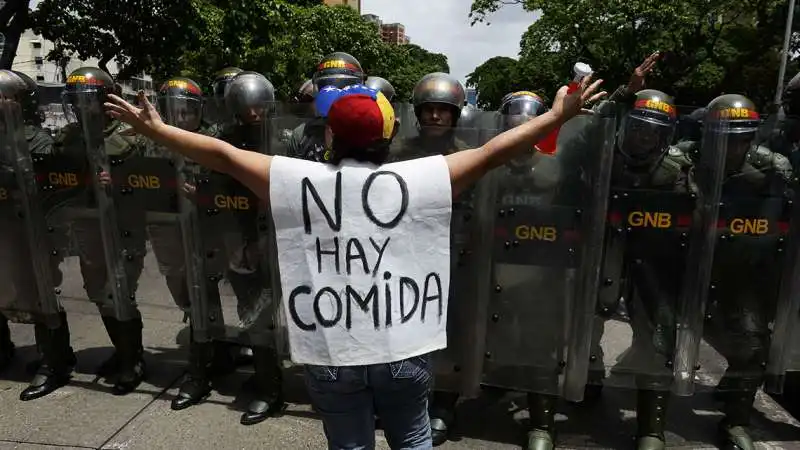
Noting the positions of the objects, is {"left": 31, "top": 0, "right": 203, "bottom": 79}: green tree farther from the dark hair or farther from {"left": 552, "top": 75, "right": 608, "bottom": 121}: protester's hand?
{"left": 552, "top": 75, "right": 608, "bottom": 121}: protester's hand

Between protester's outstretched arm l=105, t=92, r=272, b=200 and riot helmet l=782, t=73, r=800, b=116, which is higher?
riot helmet l=782, t=73, r=800, b=116

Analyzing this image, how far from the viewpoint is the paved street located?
11.5 ft

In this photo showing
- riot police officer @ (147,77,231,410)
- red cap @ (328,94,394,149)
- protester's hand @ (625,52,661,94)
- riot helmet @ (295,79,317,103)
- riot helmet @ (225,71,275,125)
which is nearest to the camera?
red cap @ (328,94,394,149)

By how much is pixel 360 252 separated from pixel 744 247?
222 centimetres

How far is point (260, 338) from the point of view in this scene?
3.75 meters

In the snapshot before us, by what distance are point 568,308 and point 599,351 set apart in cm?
33

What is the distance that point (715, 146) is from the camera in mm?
2975

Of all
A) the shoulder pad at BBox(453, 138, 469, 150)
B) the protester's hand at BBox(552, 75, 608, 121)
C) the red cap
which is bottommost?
the shoulder pad at BBox(453, 138, 469, 150)

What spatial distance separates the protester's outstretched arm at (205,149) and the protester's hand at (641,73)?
76.2 inches

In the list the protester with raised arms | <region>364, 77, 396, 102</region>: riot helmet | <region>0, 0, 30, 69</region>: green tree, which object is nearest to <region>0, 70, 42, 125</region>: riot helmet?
<region>364, 77, 396, 102</region>: riot helmet

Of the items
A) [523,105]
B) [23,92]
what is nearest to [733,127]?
[523,105]

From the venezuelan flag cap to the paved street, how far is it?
2.02 meters

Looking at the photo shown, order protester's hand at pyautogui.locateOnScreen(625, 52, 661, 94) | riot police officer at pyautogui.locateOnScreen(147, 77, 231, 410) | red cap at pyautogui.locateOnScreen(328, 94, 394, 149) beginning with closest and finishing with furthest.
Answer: red cap at pyautogui.locateOnScreen(328, 94, 394, 149) → protester's hand at pyautogui.locateOnScreen(625, 52, 661, 94) → riot police officer at pyautogui.locateOnScreen(147, 77, 231, 410)

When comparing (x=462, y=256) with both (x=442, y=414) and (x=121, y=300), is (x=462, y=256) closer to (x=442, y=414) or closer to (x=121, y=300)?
(x=442, y=414)
